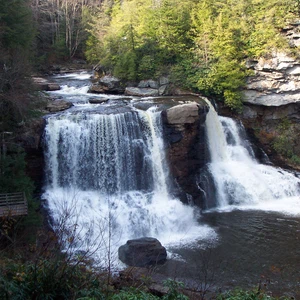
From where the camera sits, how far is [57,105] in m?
Result: 19.2

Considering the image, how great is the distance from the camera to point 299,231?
1523 cm

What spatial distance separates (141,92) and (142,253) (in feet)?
42.6

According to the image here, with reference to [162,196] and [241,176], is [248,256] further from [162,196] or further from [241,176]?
[241,176]

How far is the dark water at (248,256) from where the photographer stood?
11734mm

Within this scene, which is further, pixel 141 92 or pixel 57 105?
pixel 141 92

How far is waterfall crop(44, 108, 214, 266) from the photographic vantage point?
15.6 m

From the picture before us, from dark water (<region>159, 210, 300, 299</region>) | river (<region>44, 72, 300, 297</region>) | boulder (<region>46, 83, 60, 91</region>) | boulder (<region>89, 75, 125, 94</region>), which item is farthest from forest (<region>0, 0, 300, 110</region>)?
dark water (<region>159, 210, 300, 299</region>)

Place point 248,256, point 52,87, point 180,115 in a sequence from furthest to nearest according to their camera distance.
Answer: point 52,87
point 180,115
point 248,256

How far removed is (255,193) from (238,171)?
1577mm

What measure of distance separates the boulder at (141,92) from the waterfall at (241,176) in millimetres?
4400

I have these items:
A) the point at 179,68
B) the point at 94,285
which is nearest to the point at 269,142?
the point at 179,68

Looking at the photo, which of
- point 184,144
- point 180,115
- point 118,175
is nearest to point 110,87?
point 180,115

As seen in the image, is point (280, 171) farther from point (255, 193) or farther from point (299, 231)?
point (299, 231)

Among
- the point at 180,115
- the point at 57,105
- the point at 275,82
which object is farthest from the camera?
the point at 275,82
